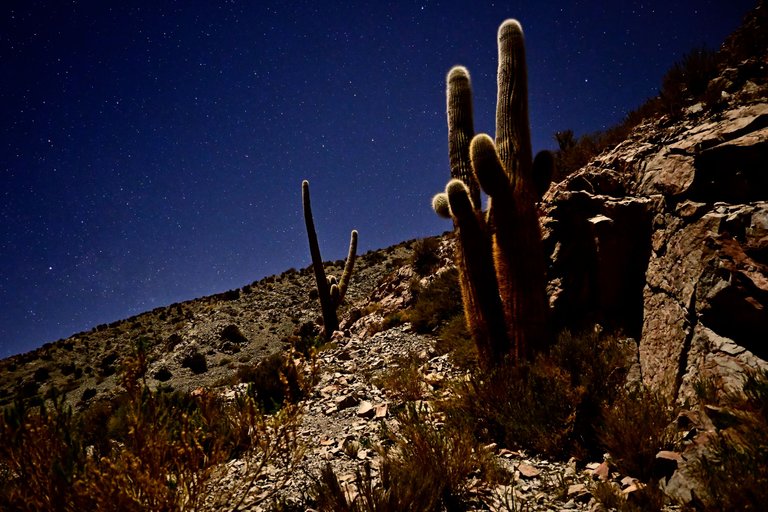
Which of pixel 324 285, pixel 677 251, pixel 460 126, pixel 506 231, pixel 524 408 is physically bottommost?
pixel 524 408

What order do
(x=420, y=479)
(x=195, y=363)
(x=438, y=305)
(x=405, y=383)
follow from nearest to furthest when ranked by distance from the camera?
(x=420, y=479) → (x=405, y=383) → (x=438, y=305) → (x=195, y=363)

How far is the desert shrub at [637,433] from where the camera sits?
121 inches

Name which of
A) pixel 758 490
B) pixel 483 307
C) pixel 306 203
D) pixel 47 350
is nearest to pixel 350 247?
pixel 306 203

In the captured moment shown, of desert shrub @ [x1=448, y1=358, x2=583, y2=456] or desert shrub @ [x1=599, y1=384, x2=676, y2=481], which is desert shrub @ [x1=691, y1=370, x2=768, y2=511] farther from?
desert shrub @ [x1=448, y1=358, x2=583, y2=456]

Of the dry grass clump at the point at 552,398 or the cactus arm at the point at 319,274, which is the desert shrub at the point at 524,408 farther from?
the cactus arm at the point at 319,274

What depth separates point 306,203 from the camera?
16078 millimetres

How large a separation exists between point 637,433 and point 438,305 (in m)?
6.43

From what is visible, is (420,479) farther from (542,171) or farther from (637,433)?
(542,171)

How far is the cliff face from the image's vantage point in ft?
11.4

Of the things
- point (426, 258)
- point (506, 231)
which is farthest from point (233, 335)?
point (506, 231)

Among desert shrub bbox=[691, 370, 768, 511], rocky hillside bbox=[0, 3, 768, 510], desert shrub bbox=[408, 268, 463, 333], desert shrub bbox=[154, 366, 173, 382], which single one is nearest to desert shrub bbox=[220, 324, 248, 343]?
desert shrub bbox=[154, 366, 173, 382]

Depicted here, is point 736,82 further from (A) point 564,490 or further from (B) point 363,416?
(B) point 363,416

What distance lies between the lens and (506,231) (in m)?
5.52

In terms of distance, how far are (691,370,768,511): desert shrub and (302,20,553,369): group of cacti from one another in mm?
2430
